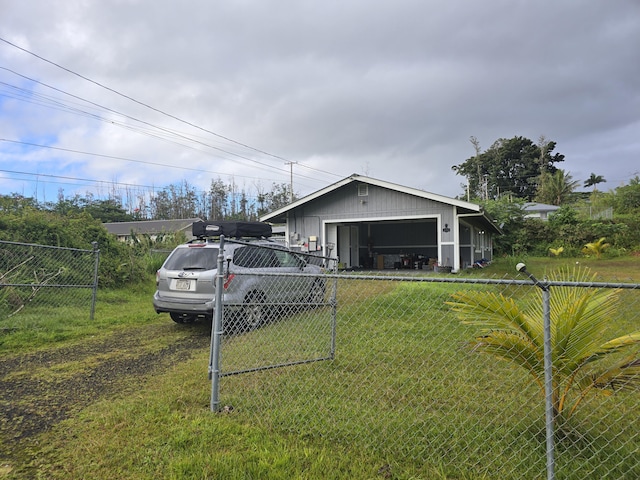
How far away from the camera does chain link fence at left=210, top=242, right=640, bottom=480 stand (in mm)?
2381

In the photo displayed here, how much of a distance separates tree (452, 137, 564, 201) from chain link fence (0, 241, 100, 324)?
1902 inches

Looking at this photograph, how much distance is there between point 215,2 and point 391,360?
10554mm

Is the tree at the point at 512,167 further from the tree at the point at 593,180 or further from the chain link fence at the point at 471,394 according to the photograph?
the chain link fence at the point at 471,394

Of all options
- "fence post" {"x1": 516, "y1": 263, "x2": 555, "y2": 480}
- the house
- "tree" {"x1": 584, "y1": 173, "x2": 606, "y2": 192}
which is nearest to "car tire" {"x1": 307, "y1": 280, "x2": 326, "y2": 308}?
"fence post" {"x1": 516, "y1": 263, "x2": 555, "y2": 480}

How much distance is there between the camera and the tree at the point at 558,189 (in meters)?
→ 42.5

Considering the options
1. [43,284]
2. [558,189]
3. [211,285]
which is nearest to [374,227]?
[211,285]

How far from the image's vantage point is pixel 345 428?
9.35 feet

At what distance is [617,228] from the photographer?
22125 mm

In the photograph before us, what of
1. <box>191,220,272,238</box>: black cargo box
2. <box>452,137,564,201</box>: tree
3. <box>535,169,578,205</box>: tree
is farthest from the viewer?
<box>452,137,564,201</box>: tree

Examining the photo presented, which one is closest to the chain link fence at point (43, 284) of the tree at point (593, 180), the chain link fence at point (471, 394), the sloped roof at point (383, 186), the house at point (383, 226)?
the chain link fence at point (471, 394)

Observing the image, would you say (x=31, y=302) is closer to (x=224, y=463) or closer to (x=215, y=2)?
(x=224, y=463)

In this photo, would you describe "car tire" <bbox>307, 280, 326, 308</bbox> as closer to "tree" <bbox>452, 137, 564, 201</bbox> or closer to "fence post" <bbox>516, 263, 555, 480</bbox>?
"fence post" <bbox>516, 263, 555, 480</bbox>

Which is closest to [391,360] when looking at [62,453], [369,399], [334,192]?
[369,399]

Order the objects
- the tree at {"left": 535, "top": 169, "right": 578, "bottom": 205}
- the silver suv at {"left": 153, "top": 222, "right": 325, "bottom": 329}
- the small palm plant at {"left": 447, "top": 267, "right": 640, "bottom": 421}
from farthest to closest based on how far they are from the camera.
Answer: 1. the tree at {"left": 535, "top": 169, "right": 578, "bottom": 205}
2. the silver suv at {"left": 153, "top": 222, "right": 325, "bottom": 329}
3. the small palm plant at {"left": 447, "top": 267, "right": 640, "bottom": 421}
